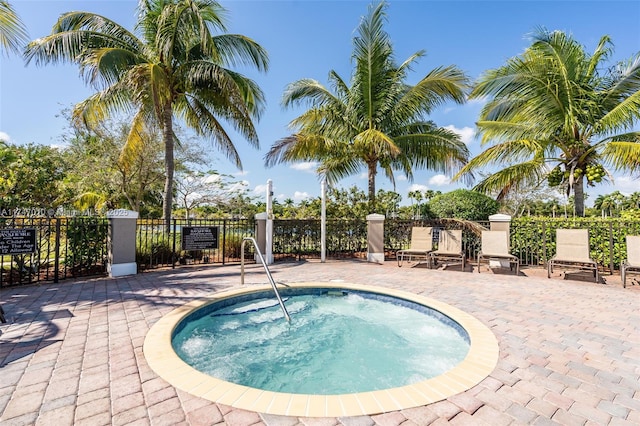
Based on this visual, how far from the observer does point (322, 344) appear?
4.25 m

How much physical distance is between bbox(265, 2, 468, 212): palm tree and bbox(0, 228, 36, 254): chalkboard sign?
752cm

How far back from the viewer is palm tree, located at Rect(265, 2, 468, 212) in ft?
35.6

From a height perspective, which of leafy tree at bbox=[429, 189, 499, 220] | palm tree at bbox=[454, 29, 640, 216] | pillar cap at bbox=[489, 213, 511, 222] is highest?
palm tree at bbox=[454, 29, 640, 216]

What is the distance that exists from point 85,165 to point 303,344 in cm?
1667

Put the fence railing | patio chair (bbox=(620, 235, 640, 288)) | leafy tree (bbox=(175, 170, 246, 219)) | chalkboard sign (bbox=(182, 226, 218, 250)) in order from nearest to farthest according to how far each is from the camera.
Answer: patio chair (bbox=(620, 235, 640, 288)) → the fence railing → chalkboard sign (bbox=(182, 226, 218, 250)) → leafy tree (bbox=(175, 170, 246, 219))

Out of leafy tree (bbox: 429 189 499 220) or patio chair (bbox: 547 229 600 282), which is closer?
patio chair (bbox: 547 229 600 282)

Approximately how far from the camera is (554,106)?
9.41m

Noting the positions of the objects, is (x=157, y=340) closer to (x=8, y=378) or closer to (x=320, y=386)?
(x=8, y=378)

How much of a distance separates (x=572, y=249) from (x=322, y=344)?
713cm

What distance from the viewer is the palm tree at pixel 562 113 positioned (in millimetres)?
9078

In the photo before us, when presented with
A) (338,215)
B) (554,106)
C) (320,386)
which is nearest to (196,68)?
(338,215)

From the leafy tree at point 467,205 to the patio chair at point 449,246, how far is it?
3175 millimetres

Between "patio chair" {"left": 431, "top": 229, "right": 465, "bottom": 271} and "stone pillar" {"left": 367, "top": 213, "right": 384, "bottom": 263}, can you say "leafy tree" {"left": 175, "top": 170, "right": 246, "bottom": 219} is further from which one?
"patio chair" {"left": 431, "top": 229, "right": 465, "bottom": 271}

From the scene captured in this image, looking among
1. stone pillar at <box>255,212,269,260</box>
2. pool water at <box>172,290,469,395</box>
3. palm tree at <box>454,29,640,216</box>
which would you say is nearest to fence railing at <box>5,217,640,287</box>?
stone pillar at <box>255,212,269,260</box>
